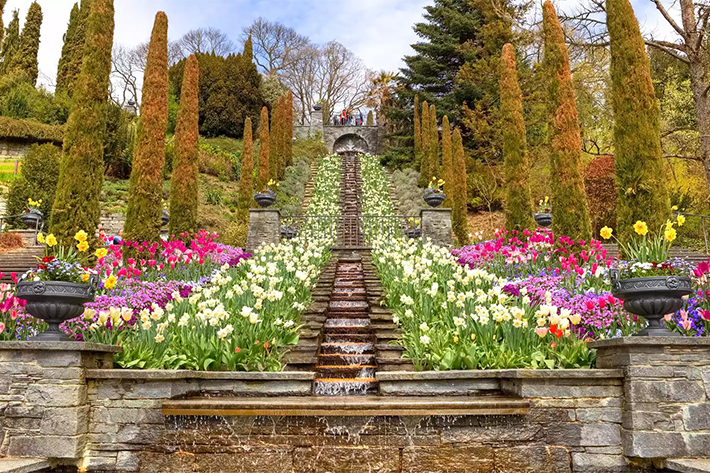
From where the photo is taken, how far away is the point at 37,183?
1501 cm

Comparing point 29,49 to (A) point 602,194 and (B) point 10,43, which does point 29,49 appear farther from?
(A) point 602,194

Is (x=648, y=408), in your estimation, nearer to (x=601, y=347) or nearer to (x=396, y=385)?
(x=601, y=347)

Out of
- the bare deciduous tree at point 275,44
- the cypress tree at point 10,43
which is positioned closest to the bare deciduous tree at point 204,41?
the bare deciduous tree at point 275,44

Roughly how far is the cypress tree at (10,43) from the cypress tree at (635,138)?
91.1ft

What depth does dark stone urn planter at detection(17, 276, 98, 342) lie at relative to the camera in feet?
11.6

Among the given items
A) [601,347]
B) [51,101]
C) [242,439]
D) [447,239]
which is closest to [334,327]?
[242,439]

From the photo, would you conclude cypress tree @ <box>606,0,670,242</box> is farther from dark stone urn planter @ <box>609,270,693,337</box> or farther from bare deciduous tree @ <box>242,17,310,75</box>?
bare deciduous tree @ <box>242,17,310,75</box>

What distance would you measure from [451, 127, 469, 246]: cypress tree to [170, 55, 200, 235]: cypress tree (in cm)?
738

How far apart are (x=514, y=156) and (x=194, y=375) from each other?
369 inches

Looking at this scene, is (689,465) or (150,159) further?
(150,159)

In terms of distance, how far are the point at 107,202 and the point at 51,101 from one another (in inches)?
362

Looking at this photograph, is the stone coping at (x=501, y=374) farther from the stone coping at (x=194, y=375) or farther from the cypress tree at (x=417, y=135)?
the cypress tree at (x=417, y=135)

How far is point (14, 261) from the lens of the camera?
11.2 meters

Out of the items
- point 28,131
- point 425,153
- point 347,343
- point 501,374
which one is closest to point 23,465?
point 347,343
